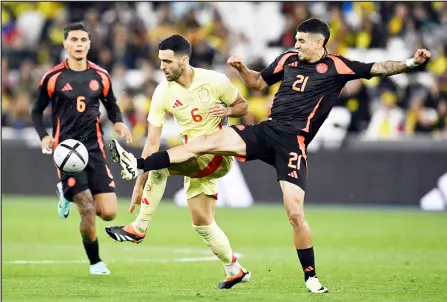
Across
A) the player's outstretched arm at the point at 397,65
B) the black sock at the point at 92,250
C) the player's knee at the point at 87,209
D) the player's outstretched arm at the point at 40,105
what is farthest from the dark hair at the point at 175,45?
the black sock at the point at 92,250

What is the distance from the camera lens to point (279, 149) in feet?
30.4

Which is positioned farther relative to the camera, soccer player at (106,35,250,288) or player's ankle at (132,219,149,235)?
player's ankle at (132,219,149,235)

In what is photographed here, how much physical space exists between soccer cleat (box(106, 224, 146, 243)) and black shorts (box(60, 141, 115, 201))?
5.98 ft

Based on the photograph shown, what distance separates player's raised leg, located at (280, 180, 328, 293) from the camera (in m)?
8.96

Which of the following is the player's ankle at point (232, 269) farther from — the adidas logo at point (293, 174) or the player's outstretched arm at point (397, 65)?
the player's outstretched arm at point (397, 65)

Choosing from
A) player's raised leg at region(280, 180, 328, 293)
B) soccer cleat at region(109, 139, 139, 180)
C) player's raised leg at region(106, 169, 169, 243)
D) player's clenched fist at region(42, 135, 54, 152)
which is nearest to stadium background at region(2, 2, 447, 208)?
player's clenched fist at region(42, 135, 54, 152)

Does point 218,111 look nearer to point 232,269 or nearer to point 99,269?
point 232,269

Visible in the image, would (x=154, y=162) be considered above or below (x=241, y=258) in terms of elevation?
above

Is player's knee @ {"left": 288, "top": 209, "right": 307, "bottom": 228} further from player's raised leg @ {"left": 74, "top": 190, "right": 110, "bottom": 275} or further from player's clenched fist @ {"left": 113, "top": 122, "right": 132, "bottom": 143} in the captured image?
player's raised leg @ {"left": 74, "top": 190, "right": 110, "bottom": 275}

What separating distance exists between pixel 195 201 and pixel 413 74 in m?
11.9

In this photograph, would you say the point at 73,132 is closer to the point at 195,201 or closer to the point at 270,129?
the point at 195,201

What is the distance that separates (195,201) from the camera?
32.3ft

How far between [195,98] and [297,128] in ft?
3.58

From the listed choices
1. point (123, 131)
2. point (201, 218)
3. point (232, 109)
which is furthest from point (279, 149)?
point (123, 131)
